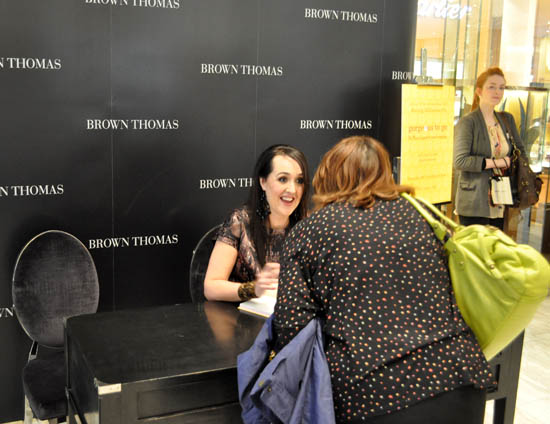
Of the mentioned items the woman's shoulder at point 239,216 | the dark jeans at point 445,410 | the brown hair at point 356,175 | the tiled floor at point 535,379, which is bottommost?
the tiled floor at point 535,379

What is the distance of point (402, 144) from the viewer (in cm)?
435

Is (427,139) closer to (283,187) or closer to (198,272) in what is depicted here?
(283,187)

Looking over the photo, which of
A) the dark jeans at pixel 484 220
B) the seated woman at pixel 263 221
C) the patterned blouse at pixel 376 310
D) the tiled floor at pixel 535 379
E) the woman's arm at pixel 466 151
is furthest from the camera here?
→ the dark jeans at pixel 484 220

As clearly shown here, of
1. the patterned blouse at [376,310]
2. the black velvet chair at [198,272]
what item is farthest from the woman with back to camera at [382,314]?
the black velvet chair at [198,272]

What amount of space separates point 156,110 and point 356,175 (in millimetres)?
2073

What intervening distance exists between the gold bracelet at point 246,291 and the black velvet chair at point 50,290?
Result: 91cm

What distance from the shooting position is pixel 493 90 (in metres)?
4.97

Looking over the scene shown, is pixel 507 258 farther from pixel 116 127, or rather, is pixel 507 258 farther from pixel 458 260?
pixel 116 127

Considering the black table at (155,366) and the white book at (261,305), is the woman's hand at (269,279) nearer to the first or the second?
the white book at (261,305)

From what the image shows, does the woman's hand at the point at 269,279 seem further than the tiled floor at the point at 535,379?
No

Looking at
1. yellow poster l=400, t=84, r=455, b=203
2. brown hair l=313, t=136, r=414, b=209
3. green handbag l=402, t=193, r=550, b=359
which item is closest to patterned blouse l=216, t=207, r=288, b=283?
brown hair l=313, t=136, r=414, b=209

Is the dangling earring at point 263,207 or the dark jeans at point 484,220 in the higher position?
the dangling earring at point 263,207

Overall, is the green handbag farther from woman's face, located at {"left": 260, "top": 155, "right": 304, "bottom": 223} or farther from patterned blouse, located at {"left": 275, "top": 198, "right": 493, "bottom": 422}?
woman's face, located at {"left": 260, "top": 155, "right": 304, "bottom": 223}

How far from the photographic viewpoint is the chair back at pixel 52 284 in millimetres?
3137
